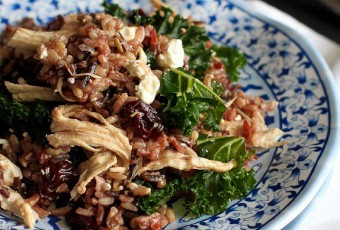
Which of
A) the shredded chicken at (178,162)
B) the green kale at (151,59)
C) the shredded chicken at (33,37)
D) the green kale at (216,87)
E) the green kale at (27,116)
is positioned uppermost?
the green kale at (151,59)

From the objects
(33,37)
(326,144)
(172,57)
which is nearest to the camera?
(172,57)

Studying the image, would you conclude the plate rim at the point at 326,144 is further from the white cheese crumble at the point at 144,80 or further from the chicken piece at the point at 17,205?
the chicken piece at the point at 17,205

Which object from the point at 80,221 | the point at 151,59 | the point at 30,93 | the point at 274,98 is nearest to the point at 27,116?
the point at 30,93

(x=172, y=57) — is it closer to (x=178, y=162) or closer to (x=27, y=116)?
(x=178, y=162)

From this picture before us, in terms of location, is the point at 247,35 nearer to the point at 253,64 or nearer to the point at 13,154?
the point at 253,64

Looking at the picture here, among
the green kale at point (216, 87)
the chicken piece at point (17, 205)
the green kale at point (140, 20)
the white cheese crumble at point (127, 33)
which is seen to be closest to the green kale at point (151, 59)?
the white cheese crumble at point (127, 33)

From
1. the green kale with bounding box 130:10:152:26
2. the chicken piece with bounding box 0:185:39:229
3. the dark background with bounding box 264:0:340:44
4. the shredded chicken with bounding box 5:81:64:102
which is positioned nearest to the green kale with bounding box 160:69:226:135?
the green kale with bounding box 130:10:152:26
